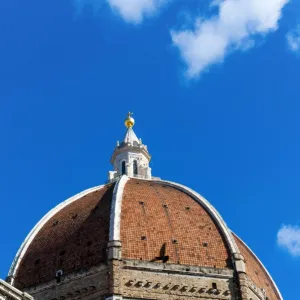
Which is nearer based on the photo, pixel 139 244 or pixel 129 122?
pixel 139 244

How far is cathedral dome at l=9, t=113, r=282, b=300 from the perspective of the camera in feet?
105

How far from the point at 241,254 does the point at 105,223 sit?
20.7ft

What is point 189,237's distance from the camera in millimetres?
33500

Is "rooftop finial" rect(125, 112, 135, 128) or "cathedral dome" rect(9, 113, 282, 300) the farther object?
"rooftop finial" rect(125, 112, 135, 128)

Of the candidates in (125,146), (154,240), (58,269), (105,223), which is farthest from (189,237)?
(125,146)

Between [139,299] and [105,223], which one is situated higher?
[105,223]

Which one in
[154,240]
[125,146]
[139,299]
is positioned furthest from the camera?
[125,146]

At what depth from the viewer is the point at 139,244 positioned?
3253cm

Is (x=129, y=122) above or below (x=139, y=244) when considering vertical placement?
above

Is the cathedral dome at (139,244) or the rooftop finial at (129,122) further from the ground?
the rooftop finial at (129,122)

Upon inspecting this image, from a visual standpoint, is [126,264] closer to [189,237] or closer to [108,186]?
[189,237]

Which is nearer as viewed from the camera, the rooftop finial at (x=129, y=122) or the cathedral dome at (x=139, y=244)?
the cathedral dome at (x=139, y=244)

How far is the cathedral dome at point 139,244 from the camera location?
31953 mm

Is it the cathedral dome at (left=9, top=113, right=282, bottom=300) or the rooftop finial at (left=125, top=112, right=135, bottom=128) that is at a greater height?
the rooftop finial at (left=125, top=112, right=135, bottom=128)
